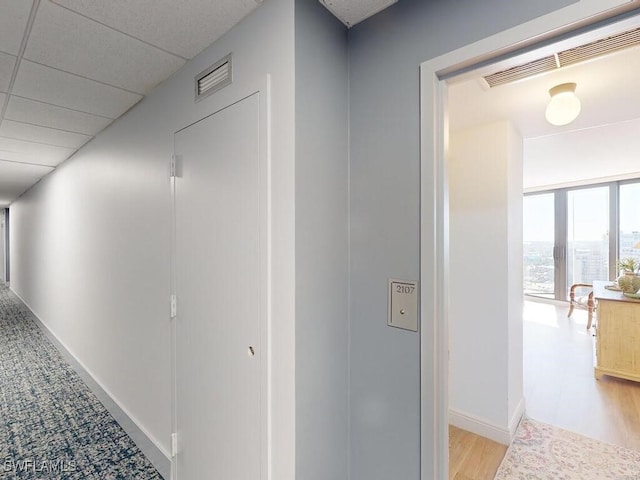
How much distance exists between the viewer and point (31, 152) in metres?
3.54

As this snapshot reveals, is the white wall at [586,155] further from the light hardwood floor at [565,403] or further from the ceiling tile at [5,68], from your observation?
the ceiling tile at [5,68]

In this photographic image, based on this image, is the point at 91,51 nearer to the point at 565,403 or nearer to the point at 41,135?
the point at 41,135

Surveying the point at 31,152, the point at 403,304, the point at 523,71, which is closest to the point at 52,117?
the point at 31,152

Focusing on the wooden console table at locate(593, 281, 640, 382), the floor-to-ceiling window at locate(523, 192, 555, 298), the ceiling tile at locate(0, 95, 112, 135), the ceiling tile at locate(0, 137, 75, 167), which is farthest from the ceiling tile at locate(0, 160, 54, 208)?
the floor-to-ceiling window at locate(523, 192, 555, 298)

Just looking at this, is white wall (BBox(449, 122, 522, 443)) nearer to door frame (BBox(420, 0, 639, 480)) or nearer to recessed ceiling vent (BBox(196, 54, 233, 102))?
door frame (BBox(420, 0, 639, 480))

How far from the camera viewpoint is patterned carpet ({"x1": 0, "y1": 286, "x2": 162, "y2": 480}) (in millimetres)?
2070

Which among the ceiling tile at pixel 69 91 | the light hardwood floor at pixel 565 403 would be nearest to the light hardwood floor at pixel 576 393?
the light hardwood floor at pixel 565 403

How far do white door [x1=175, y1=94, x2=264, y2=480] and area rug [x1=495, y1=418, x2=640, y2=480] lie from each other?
1.82 m

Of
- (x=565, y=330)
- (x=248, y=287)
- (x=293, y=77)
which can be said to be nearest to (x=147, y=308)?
(x=248, y=287)

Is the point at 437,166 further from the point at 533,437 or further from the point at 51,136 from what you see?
the point at 51,136

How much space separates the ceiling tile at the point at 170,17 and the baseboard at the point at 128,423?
2.35 meters

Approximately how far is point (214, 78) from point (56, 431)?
2851mm

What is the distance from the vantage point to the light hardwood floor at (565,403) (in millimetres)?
2322

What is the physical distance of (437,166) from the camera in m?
1.22
